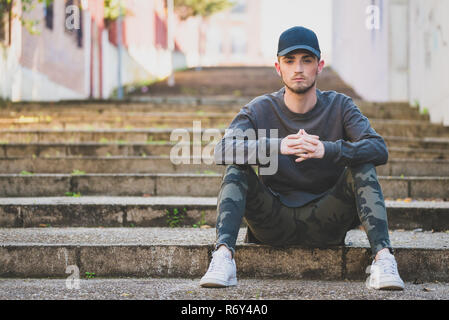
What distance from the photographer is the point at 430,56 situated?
27.7ft

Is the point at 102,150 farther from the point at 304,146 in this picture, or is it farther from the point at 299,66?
the point at 304,146

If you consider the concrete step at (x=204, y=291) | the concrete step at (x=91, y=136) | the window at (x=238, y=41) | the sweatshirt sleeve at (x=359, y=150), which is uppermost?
the window at (x=238, y=41)

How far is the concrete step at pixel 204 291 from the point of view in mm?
2814

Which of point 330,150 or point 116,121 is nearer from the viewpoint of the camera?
point 330,150

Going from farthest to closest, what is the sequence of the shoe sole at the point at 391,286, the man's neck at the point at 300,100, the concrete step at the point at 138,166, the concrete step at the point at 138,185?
1. the concrete step at the point at 138,166
2. the concrete step at the point at 138,185
3. the man's neck at the point at 300,100
4. the shoe sole at the point at 391,286

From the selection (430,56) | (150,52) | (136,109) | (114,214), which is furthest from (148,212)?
(150,52)

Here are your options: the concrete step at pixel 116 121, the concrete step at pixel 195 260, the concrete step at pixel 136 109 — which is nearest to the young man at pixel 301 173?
the concrete step at pixel 195 260

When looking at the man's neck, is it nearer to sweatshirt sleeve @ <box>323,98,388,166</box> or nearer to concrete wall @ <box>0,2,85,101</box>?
sweatshirt sleeve @ <box>323,98,388,166</box>

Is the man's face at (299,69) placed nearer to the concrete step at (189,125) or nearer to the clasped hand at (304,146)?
the clasped hand at (304,146)

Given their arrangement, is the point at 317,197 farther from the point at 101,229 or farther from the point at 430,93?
the point at 430,93

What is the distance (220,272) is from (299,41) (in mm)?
1298

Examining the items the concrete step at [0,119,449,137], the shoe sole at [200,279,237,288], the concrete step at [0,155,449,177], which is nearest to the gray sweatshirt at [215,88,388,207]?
the shoe sole at [200,279,237,288]

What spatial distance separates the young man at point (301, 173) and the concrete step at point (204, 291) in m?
0.11
